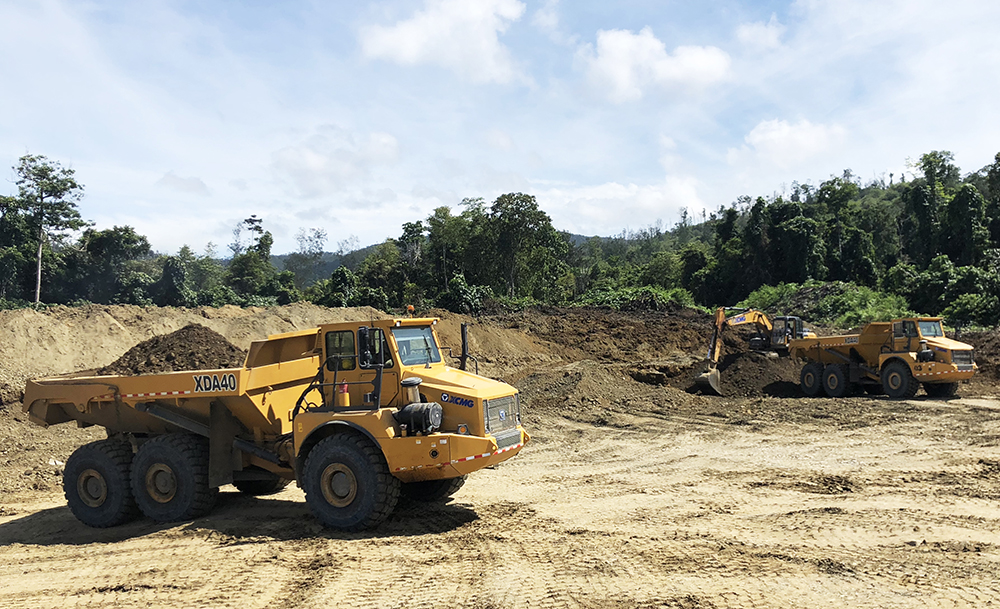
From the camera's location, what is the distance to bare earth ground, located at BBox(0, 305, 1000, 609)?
592cm

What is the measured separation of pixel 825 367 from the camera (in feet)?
66.3

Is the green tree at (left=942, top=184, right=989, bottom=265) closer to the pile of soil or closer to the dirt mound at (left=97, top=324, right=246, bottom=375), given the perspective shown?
the pile of soil

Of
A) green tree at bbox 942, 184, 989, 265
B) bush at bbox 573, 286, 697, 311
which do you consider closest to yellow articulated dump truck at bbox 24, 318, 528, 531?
bush at bbox 573, 286, 697, 311

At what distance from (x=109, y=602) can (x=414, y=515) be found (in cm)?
339

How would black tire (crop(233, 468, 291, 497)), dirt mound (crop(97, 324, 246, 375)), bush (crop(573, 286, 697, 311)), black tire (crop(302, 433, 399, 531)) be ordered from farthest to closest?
bush (crop(573, 286, 697, 311)), dirt mound (crop(97, 324, 246, 375)), black tire (crop(233, 468, 291, 497)), black tire (crop(302, 433, 399, 531))

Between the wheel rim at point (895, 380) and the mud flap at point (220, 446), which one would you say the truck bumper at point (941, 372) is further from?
the mud flap at point (220, 446)

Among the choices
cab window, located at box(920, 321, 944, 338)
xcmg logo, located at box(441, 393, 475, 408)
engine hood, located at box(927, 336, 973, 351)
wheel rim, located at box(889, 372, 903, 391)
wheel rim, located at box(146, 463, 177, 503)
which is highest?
cab window, located at box(920, 321, 944, 338)

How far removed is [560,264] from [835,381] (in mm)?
34250

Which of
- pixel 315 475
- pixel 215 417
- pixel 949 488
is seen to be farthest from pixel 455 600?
pixel 949 488

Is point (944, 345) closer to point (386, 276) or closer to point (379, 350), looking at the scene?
point (379, 350)

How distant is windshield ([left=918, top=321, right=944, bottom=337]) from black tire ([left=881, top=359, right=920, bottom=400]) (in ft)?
3.30

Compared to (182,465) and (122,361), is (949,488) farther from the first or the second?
(122,361)

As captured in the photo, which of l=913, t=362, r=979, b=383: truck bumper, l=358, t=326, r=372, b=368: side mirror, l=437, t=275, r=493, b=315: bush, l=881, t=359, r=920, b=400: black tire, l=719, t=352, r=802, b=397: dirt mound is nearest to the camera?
l=358, t=326, r=372, b=368: side mirror

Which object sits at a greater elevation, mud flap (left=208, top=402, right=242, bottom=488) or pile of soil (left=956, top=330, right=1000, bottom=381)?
pile of soil (left=956, top=330, right=1000, bottom=381)
